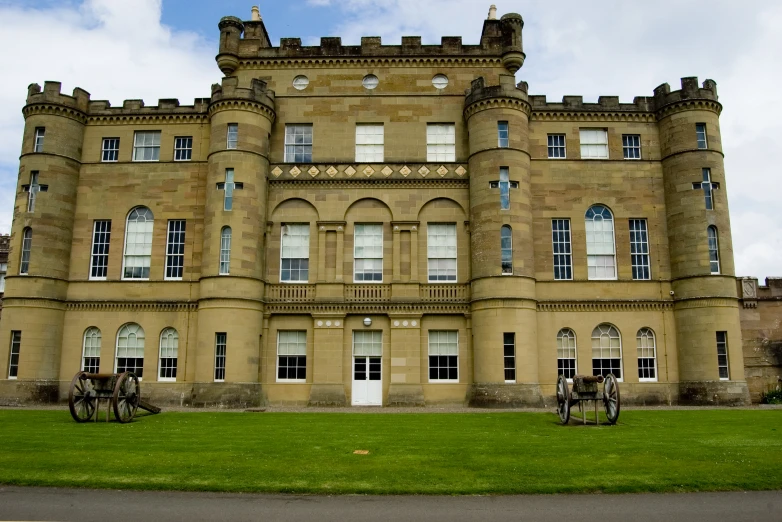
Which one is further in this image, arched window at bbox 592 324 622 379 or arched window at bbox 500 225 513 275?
arched window at bbox 592 324 622 379

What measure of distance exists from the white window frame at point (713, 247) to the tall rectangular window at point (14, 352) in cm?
3121

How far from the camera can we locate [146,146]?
103ft

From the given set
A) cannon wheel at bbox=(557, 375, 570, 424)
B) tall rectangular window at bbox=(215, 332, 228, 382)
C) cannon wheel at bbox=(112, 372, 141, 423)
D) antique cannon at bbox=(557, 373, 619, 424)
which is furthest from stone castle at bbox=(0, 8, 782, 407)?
antique cannon at bbox=(557, 373, 619, 424)

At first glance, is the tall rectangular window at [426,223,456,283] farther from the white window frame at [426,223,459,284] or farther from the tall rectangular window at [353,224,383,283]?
the tall rectangular window at [353,224,383,283]

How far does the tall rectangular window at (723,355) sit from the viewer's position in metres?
28.0

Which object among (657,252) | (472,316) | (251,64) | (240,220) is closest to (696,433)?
(472,316)

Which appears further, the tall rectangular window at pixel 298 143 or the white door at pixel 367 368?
the tall rectangular window at pixel 298 143

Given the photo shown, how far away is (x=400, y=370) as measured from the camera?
93.0 ft

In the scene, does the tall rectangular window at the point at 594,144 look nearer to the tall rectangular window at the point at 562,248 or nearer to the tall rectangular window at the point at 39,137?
the tall rectangular window at the point at 562,248

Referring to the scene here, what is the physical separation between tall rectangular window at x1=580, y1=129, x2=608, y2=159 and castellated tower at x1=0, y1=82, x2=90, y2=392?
2438 centimetres

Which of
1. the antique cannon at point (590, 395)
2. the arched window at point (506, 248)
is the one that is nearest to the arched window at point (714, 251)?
the arched window at point (506, 248)

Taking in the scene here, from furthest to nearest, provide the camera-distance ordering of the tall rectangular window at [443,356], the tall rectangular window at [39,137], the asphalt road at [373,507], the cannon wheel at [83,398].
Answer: the tall rectangular window at [39,137] → the tall rectangular window at [443,356] → the cannon wheel at [83,398] → the asphalt road at [373,507]

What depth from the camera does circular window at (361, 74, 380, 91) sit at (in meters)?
31.4

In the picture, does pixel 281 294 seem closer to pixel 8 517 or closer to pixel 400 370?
pixel 400 370
